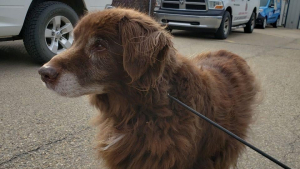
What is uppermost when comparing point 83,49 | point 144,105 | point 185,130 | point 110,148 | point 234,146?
point 83,49

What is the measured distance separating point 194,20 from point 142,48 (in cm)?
846

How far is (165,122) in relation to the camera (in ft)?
6.03

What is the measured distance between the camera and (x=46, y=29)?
16.5 feet

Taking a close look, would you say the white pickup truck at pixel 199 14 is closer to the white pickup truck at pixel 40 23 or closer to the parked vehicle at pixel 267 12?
the white pickup truck at pixel 40 23

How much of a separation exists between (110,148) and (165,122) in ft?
1.52

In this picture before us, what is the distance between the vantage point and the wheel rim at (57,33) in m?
5.18

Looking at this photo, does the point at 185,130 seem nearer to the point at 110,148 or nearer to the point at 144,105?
the point at 144,105

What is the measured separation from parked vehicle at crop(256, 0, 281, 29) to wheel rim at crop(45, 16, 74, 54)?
14779mm

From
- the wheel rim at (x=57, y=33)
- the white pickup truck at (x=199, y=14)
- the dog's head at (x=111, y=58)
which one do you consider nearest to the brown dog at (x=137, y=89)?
the dog's head at (x=111, y=58)

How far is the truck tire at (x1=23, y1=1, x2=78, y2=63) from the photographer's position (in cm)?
483

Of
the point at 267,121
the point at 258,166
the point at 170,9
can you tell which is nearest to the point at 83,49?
Answer: the point at 258,166

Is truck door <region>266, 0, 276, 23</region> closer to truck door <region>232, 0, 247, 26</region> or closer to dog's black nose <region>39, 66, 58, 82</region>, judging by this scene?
truck door <region>232, 0, 247, 26</region>

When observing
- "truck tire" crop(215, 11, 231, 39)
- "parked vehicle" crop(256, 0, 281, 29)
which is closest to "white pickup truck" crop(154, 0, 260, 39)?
"truck tire" crop(215, 11, 231, 39)

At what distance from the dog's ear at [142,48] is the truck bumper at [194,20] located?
8.08 m
